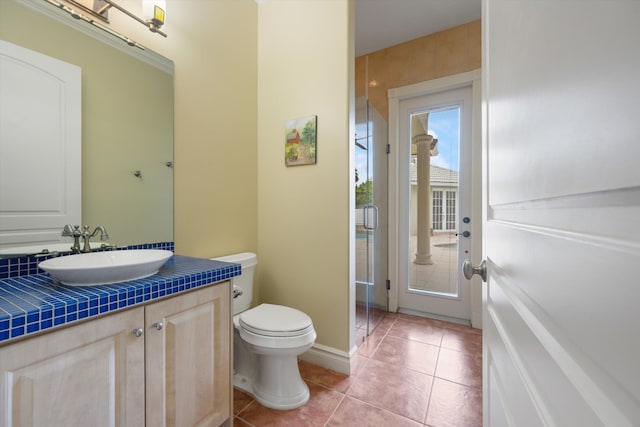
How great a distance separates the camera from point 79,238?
4.02 feet

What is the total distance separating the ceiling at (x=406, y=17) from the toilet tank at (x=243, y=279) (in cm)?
238

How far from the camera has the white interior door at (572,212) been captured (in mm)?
195

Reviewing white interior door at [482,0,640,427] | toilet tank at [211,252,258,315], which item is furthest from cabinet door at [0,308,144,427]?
white interior door at [482,0,640,427]

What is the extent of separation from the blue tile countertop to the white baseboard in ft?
3.68

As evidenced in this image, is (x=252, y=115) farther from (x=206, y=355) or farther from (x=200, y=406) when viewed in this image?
(x=200, y=406)

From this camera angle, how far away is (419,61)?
9.02 ft

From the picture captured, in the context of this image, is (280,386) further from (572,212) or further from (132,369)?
(572,212)

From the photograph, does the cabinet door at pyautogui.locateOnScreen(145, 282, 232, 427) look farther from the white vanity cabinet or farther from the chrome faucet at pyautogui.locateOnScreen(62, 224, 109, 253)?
the chrome faucet at pyautogui.locateOnScreen(62, 224, 109, 253)

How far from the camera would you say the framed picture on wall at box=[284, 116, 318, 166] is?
6.46ft

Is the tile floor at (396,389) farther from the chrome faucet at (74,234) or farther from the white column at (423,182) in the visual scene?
the chrome faucet at (74,234)

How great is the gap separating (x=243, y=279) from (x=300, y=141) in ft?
3.57

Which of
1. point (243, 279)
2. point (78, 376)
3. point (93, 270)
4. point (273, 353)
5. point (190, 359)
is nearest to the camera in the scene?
point (78, 376)

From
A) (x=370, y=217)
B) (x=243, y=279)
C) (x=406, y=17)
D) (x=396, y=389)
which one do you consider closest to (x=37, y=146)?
(x=243, y=279)

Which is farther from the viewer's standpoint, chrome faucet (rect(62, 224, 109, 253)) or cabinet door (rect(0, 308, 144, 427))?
chrome faucet (rect(62, 224, 109, 253))
